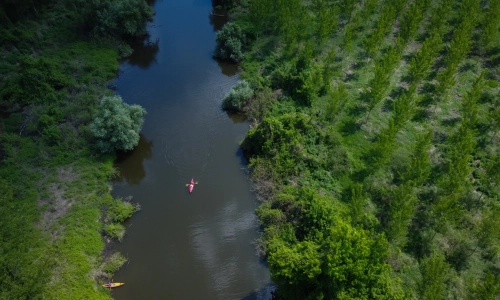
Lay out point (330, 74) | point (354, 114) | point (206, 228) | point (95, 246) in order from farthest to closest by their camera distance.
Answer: point (330, 74)
point (354, 114)
point (206, 228)
point (95, 246)

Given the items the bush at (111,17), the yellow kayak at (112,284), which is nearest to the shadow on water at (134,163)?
the yellow kayak at (112,284)

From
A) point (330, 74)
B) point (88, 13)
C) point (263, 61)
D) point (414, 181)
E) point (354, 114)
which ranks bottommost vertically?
point (414, 181)

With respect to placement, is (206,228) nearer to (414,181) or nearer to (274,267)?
(274,267)

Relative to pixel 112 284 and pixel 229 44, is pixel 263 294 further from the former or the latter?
pixel 229 44

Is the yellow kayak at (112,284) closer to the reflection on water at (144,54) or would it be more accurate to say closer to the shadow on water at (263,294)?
the shadow on water at (263,294)

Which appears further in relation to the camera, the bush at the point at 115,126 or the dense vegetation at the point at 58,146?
the bush at the point at 115,126

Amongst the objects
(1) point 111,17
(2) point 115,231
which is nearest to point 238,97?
(2) point 115,231

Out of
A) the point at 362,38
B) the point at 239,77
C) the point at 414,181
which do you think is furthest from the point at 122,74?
the point at 414,181
